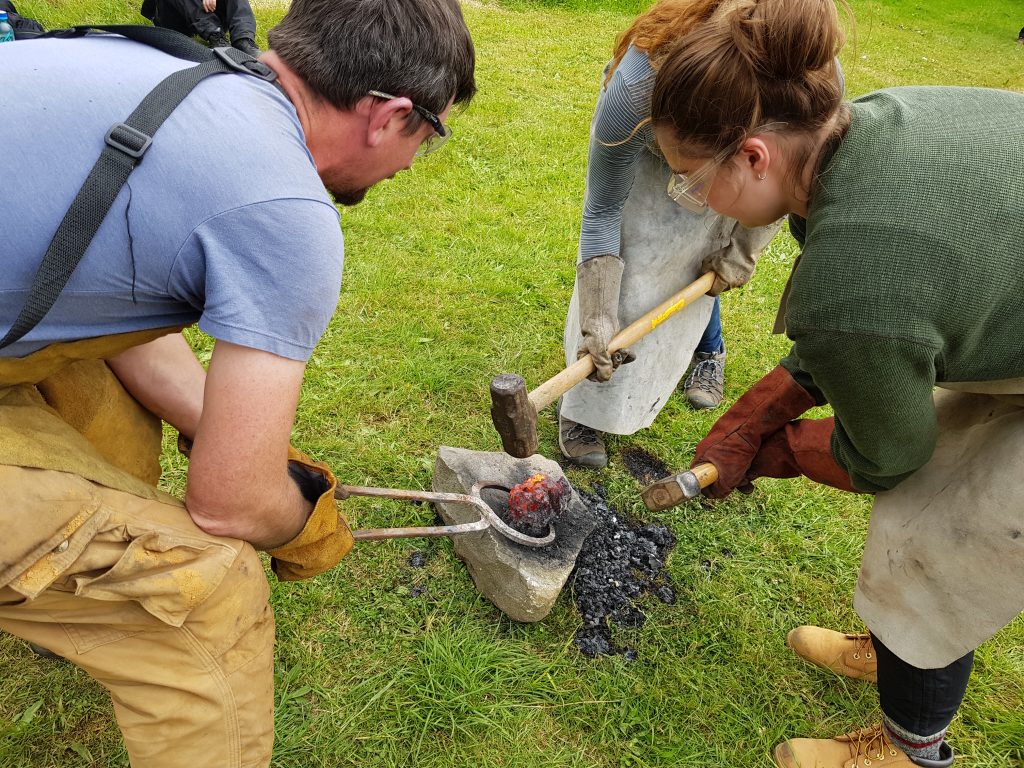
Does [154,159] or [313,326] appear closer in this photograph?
[154,159]

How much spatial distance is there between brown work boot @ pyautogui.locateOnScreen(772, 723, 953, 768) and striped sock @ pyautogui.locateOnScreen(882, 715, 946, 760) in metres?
0.03

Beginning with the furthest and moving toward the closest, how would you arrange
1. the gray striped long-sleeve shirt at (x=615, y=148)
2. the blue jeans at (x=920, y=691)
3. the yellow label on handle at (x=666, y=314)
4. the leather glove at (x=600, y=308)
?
the yellow label on handle at (x=666, y=314) < the leather glove at (x=600, y=308) < the gray striped long-sleeve shirt at (x=615, y=148) < the blue jeans at (x=920, y=691)

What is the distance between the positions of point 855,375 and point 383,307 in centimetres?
352

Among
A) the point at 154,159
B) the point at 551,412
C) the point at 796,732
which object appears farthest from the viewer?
the point at 551,412

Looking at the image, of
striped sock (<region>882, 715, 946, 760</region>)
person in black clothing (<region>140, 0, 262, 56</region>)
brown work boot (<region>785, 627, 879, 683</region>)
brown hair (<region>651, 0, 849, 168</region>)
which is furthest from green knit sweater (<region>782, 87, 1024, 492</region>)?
person in black clothing (<region>140, 0, 262, 56</region>)

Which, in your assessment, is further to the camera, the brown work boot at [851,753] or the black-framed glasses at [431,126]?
the brown work boot at [851,753]

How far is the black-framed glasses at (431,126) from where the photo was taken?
5.60 ft

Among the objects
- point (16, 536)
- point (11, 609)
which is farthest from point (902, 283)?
point (11, 609)

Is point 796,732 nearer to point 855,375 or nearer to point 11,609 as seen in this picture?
point 855,375

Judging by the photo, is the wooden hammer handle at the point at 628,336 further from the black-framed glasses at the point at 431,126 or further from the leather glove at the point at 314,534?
the black-framed glasses at the point at 431,126

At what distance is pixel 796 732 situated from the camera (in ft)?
8.62

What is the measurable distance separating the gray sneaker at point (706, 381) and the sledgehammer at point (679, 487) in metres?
1.50

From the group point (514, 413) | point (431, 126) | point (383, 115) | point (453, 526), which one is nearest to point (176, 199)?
point (383, 115)

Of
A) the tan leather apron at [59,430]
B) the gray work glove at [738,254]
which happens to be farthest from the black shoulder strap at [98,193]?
the gray work glove at [738,254]
